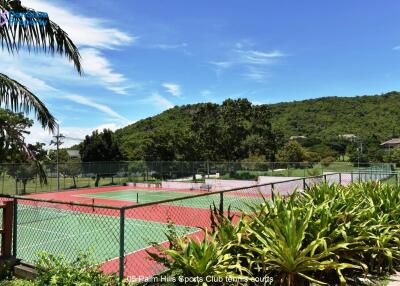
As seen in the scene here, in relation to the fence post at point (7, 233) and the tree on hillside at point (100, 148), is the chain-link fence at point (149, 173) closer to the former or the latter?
the tree on hillside at point (100, 148)

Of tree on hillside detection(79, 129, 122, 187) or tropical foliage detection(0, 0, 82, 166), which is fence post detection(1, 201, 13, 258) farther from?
tree on hillside detection(79, 129, 122, 187)

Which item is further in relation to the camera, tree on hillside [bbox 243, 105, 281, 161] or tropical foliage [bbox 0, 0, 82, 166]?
tree on hillside [bbox 243, 105, 281, 161]

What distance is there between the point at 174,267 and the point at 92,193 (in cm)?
3086

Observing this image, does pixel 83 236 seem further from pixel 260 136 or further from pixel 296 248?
pixel 260 136

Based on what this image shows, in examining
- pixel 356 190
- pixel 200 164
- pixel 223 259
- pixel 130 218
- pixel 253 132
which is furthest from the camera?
pixel 253 132

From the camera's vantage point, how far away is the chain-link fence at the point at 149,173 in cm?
3011

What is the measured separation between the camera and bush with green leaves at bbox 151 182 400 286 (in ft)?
15.6

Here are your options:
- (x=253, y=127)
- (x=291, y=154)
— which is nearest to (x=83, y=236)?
(x=253, y=127)

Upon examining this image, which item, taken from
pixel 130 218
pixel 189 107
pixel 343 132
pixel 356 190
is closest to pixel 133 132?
pixel 189 107

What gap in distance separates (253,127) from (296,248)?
57.0 m

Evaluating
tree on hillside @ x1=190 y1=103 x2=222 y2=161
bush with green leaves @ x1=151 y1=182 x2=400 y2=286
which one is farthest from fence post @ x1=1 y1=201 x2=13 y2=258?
tree on hillside @ x1=190 y1=103 x2=222 y2=161

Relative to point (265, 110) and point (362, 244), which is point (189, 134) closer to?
point (265, 110)

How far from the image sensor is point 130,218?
2022cm

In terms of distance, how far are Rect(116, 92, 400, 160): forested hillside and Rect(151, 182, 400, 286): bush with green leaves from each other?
49458mm
